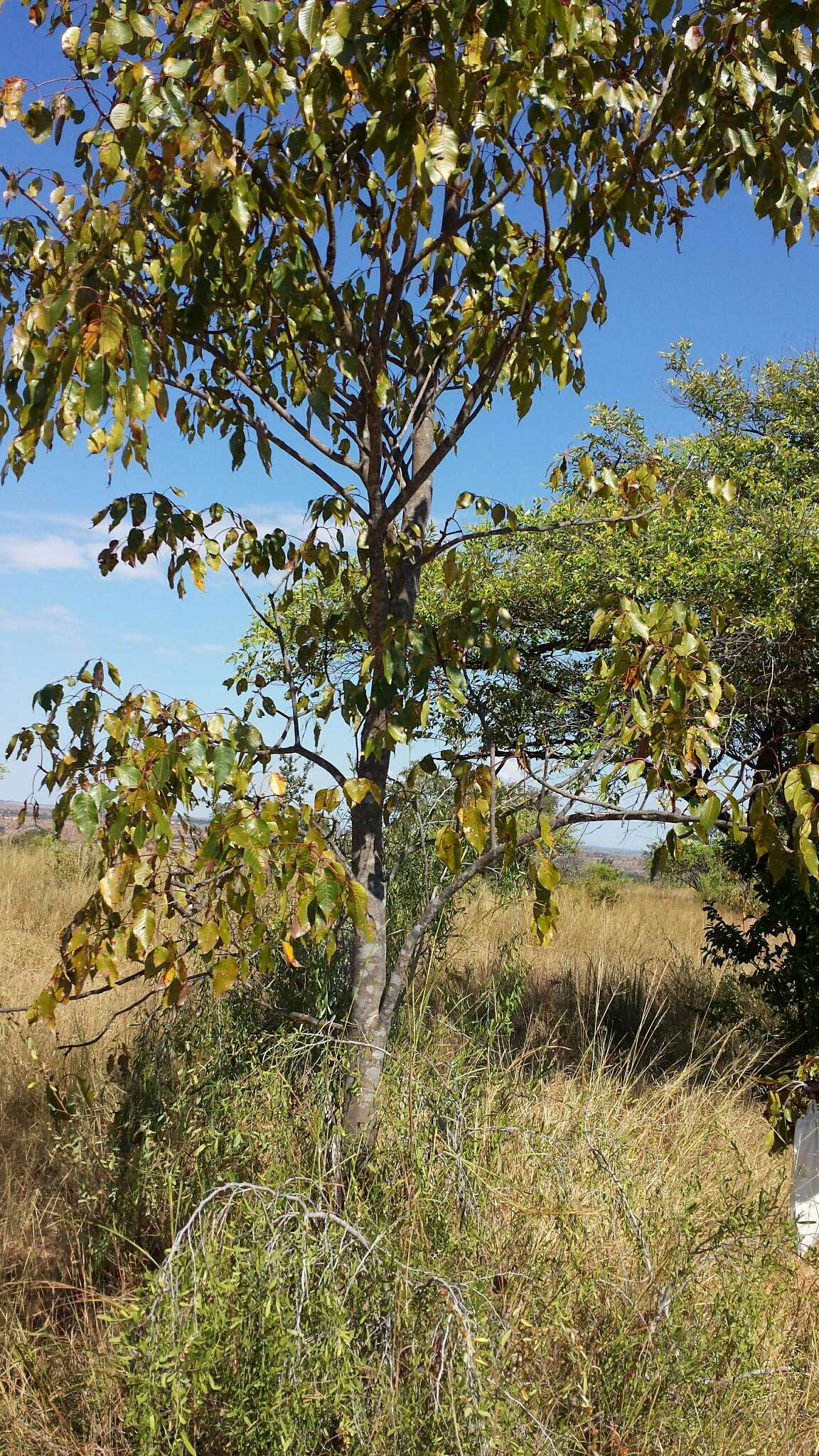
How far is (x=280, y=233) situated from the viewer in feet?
9.29

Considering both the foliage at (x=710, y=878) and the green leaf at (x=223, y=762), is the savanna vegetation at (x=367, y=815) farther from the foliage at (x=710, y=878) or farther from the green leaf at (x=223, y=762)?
the foliage at (x=710, y=878)

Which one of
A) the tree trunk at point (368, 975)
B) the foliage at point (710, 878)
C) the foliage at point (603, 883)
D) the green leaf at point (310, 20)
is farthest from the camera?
the foliage at point (603, 883)

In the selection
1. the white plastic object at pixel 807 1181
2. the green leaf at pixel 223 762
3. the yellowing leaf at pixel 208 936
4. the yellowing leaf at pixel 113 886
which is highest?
the green leaf at pixel 223 762

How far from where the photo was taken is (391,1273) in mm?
2291

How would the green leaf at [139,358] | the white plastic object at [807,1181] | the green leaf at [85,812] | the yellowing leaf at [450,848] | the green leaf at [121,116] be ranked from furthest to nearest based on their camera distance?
1. the white plastic object at [807,1181]
2. the yellowing leaf at [450,848]
3. the green leaf at [85,812]
4. the green leaf at [121,116]
5. the green leaf at [139,358]

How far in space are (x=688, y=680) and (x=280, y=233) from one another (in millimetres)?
1612

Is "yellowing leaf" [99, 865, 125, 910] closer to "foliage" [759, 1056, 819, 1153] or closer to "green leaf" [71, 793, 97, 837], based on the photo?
"green leaf" [71, 793, 97, 837]

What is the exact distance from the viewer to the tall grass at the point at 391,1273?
2107mm

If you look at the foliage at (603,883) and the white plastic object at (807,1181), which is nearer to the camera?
the white plastic object at (807,1181)

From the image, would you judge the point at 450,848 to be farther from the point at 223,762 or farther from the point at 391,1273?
the point at 391,1273

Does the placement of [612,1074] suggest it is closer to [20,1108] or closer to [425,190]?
[20,1108]

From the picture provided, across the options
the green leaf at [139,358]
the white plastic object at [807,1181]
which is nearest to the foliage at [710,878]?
the white plastic object at [807,1181]

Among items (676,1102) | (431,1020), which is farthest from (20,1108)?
(676,1102)

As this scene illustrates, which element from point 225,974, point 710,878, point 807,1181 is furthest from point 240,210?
point 710,878
